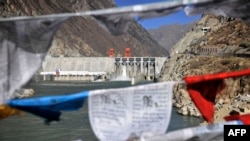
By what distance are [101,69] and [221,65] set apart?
73.1m

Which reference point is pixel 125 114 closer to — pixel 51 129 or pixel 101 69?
pixel 51 129

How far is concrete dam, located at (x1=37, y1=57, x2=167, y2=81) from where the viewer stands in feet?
393

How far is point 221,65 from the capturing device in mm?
54312

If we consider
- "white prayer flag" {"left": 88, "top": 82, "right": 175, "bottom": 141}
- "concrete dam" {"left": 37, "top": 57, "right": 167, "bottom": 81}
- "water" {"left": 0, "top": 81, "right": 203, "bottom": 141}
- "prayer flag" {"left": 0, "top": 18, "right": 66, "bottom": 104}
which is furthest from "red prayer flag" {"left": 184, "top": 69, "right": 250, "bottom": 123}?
"concrete dam" {"left": 37, "top": 57, "right": 167, "bottom": 81}

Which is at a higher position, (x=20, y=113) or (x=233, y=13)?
(x=233, y=13)

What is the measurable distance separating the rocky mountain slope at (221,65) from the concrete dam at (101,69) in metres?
23.4

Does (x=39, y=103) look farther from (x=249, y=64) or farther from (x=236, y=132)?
(x=249, y=64)

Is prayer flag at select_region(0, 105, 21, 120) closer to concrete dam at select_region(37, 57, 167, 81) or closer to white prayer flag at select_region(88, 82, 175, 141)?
white prayer flag at select_region(88, 82, 175, 141)

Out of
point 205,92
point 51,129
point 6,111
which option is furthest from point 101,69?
point 6,111

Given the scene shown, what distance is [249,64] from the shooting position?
1796 inches

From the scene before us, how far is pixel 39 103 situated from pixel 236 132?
238cm

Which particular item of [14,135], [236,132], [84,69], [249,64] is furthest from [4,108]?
[84,69]

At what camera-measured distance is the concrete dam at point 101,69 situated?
11975 centimetres
